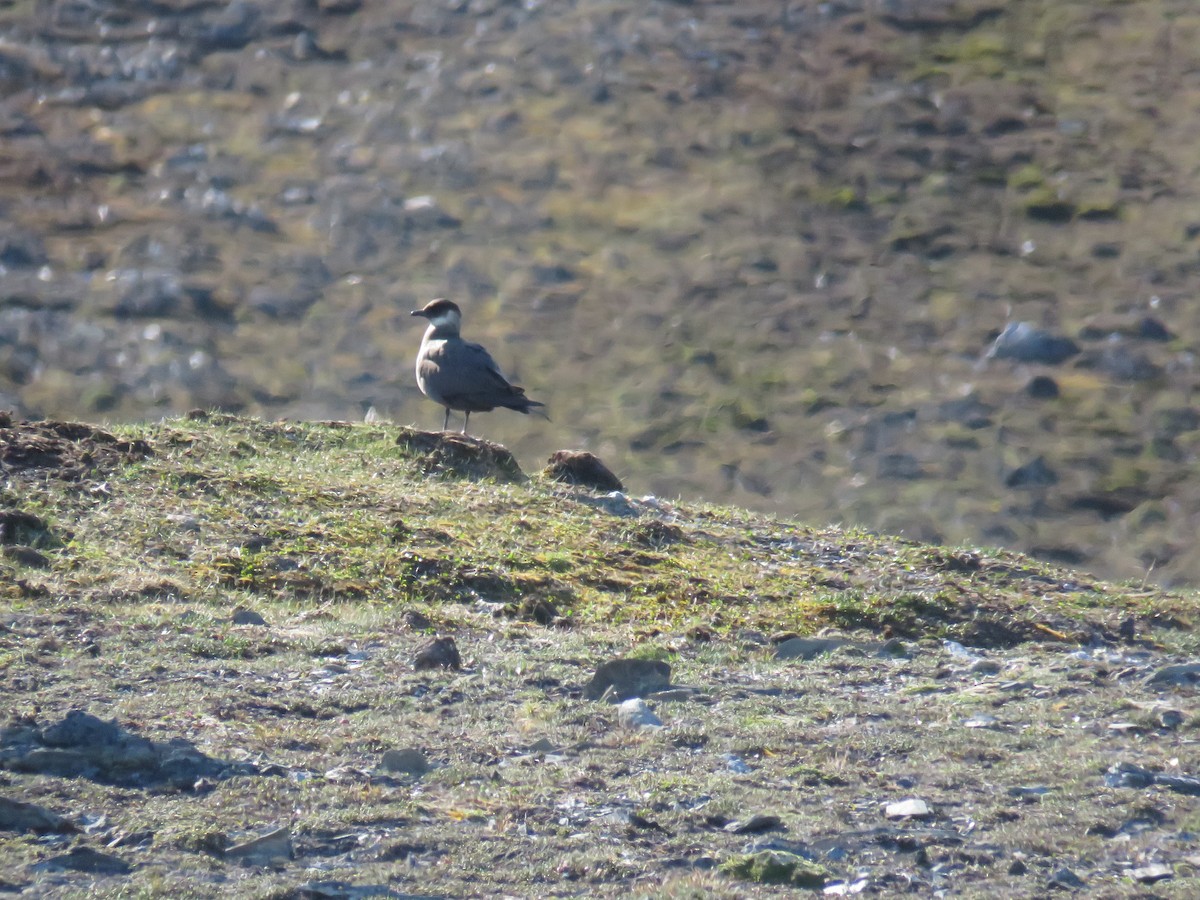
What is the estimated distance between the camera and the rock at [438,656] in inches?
239

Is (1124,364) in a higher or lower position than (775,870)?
lower

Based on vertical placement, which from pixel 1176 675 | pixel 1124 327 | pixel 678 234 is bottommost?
pixel 1124 327

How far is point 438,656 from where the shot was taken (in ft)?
19.9

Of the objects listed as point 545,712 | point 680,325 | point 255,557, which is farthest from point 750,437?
point 545,712

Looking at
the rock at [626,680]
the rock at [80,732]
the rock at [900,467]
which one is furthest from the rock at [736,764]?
the rock at [900,467]

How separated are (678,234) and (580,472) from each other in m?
8.38

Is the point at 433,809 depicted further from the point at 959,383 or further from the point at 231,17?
the point at 231,17

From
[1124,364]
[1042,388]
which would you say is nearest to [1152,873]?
[1042,388]

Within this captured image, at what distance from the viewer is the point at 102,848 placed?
13.8 ft

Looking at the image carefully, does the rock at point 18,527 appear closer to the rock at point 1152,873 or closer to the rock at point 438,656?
the rock at point 438,656

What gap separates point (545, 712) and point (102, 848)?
1.81 m

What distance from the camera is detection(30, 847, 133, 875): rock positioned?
160 inches

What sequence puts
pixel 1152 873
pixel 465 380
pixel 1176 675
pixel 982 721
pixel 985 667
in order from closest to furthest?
pixel 1152 873, pixel 982 721, pixel 1176 675, pixel 985 667, pixel 465 380

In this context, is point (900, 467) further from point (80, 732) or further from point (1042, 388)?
point (80, 732)
